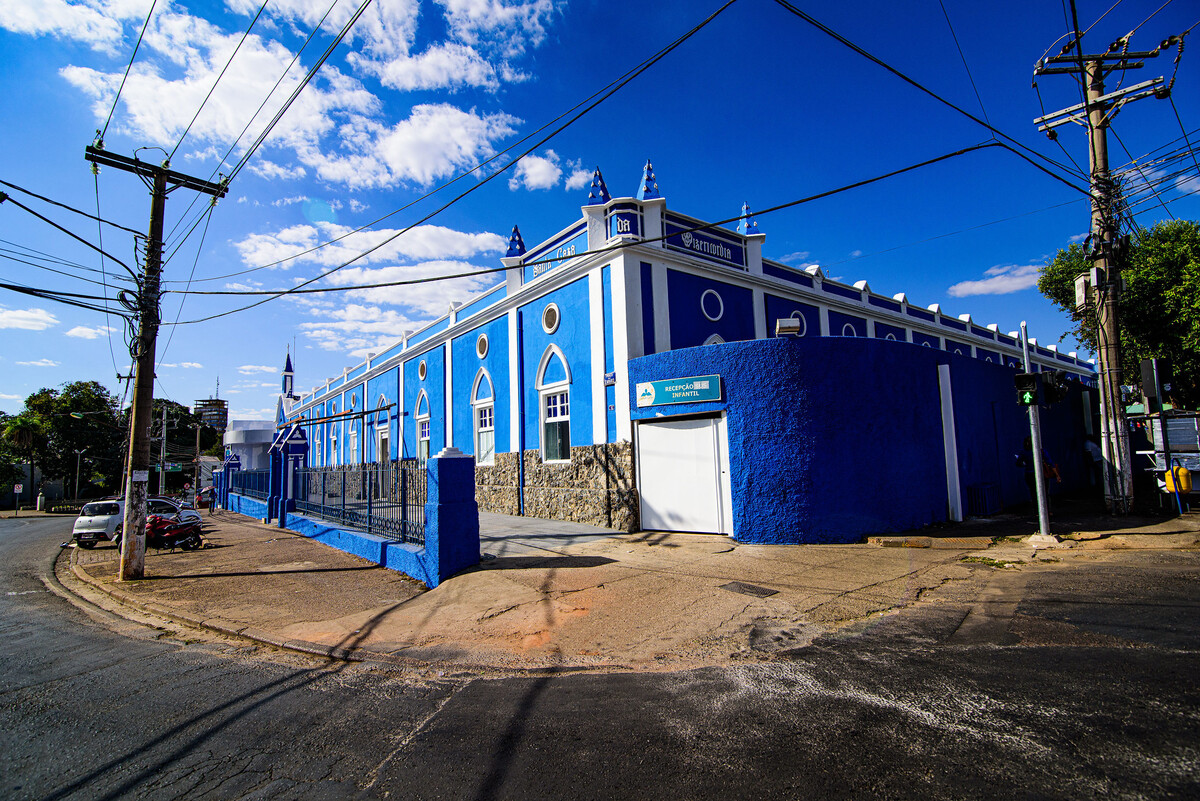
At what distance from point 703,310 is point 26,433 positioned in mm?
49039

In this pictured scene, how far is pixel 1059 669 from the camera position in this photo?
4289mm

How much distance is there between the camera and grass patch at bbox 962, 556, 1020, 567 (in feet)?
27.0

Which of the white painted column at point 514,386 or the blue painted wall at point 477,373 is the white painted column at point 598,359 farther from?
the blue painted wall at point 477,373

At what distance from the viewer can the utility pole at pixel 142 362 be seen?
10.3m

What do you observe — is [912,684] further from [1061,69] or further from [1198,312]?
[1198,312]

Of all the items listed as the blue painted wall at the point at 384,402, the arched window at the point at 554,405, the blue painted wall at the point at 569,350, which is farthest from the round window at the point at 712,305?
the blue painted wall at the point at 384,402

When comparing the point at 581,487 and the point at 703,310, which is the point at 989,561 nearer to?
the point at 581,487

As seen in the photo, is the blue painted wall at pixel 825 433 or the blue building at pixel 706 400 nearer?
the blue painted wall at pixel 825 433

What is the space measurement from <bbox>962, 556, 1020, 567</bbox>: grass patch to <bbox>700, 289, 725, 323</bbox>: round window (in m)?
8.01

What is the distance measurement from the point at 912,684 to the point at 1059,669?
46.3 inches

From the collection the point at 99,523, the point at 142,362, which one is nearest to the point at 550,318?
the point at 142,362

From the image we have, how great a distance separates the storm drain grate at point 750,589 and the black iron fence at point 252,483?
1764 centimetres

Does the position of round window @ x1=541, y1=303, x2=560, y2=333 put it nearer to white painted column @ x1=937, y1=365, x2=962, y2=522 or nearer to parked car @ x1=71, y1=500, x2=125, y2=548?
white painted column @ x1=937, y1=365, x2=962, y2=522

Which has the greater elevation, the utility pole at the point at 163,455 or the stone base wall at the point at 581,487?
the utility pole at the point at 163,455
